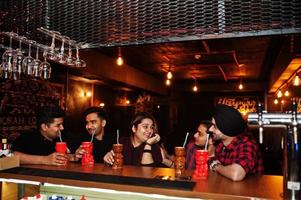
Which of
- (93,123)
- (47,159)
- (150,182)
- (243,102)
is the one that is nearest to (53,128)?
(93,123)

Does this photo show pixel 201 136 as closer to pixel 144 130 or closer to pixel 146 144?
pixel 144 130

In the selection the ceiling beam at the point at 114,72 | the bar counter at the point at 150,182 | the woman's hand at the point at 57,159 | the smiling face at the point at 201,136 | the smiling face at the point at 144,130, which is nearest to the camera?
the bar counter at the point at 150,182

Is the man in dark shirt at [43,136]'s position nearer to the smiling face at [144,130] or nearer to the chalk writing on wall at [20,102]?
the smiling face at [144,130]

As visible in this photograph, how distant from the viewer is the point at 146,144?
2549 mm

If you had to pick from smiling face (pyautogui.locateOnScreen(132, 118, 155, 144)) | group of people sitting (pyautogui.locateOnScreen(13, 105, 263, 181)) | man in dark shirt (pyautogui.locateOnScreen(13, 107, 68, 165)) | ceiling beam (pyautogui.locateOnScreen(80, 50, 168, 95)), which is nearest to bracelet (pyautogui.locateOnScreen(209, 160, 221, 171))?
group of people sitting (pyautogui.locateOnScreen(13, 105, 263, 181))

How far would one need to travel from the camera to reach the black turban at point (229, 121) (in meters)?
2.19

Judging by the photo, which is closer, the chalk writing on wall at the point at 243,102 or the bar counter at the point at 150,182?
the bar counter at the point at 150,182

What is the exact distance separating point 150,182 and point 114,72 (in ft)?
19.2

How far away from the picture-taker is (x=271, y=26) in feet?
5.39

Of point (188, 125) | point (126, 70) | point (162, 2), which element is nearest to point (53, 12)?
point (162, 2)

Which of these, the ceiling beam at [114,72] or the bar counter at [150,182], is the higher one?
the ceiling beam at [114,72]

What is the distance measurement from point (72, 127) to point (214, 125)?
548cm

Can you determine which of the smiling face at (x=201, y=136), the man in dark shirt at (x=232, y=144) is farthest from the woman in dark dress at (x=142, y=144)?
the smiling face at (x=201, y=136)

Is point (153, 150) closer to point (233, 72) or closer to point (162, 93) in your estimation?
point (233, 72)
